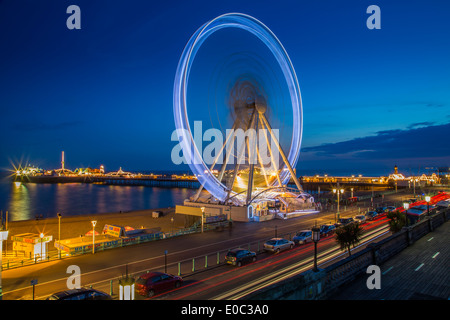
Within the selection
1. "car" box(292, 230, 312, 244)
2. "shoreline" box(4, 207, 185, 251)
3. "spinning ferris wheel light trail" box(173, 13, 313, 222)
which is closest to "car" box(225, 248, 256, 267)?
"car" box(292, 230, 312, 244)

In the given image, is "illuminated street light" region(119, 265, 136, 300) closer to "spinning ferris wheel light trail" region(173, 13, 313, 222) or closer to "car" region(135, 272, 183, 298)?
"car" region(135, 272, 183, 298)

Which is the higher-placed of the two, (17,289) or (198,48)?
(198,48)

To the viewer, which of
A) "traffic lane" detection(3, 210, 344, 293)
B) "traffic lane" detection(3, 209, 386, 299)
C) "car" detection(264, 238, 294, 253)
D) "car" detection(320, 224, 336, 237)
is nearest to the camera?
"traffic lane" detection(3, 209, 386, 299)

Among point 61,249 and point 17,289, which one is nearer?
point 17,289

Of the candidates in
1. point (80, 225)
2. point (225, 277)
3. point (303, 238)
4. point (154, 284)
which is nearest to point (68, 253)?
point (154, 284)
